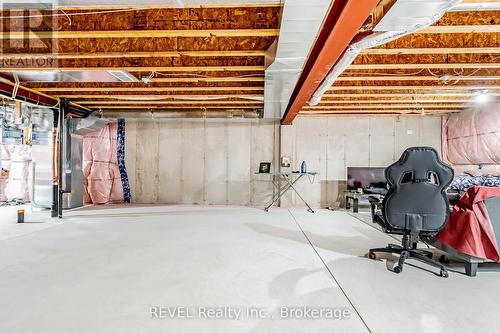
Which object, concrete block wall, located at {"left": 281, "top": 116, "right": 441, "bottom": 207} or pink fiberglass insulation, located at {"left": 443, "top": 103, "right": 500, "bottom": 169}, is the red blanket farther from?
concrete block wall, located at {"left": 281, "top": 116, "right": 441, "bottom": 207}

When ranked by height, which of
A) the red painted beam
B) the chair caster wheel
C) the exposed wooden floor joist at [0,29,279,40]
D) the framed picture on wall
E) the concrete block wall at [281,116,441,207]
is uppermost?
the exposed wooden floor joist at [0,29,279,40]

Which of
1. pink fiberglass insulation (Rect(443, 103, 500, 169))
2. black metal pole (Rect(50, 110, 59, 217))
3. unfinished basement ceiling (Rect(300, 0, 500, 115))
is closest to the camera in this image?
→ unfinished basement ceiling (Rect(300, 0, 500, 115))

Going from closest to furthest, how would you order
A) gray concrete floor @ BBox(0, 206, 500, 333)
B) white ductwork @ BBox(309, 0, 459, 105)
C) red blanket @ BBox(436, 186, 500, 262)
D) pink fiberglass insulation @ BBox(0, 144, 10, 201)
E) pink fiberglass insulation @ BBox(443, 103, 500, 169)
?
1. gray concrete floor @ BBox(0, 206, 500, 333)
2. white ductwork @ BBox(309, 0, 459, 105)
3. red blanket @ BBox(436, 186, 500, 262)
4. pink fiberglass insulation @ BBox(443, 103, 500, 169)
5. pink fiberglass insulation @ BBox(0, 144, 10, 201)

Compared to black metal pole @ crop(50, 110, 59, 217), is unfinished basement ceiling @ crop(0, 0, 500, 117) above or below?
above

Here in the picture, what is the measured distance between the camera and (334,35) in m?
2.24

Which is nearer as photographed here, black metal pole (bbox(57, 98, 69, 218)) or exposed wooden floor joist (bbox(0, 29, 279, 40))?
exposed wooden floor joist (bbox(0, 29, 279, 40))

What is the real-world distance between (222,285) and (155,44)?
2720mm

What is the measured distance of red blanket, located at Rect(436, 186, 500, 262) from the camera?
88.9 inches

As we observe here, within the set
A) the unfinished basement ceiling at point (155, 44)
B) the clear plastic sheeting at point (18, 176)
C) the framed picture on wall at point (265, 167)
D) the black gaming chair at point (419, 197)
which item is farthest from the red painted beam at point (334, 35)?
the clear plastic sheeting at point (18, 176)

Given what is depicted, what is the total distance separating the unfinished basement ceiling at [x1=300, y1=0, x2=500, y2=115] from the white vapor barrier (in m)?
1.68

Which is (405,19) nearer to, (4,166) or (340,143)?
(340,143)

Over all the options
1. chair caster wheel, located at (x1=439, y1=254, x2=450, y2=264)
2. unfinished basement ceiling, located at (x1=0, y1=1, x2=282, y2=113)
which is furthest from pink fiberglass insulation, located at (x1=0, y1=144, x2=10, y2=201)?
chair caster wheel, located at (x1=439, y1=254, x2=450, y2=264)

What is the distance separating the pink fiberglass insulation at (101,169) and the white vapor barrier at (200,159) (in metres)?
0.36

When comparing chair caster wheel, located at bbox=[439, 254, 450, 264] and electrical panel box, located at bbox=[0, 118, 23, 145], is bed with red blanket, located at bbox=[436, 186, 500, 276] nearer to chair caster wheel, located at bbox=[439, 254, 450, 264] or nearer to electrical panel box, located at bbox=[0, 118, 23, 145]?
chair caster wheel, located at bbox=[439, 254, 450, 264]
